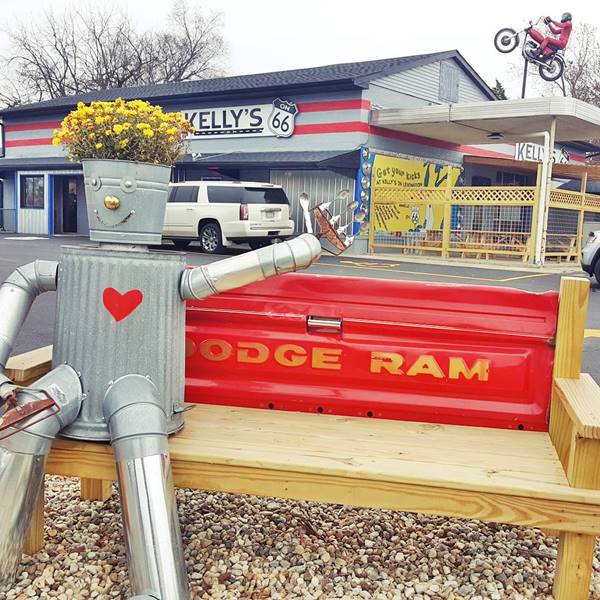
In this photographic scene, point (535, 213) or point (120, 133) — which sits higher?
point (120, 133)

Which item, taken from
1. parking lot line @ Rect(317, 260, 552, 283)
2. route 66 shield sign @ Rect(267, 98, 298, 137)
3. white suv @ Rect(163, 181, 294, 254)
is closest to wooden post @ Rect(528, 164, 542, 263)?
parking lot line @ Rect(317, 260, 552, 283)

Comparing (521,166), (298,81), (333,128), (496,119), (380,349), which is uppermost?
(298,81)

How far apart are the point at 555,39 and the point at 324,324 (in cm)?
2545

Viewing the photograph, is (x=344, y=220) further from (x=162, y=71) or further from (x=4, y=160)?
(x=162, y=71)

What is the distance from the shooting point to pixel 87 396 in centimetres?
257

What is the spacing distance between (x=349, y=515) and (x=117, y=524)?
1.03 meters

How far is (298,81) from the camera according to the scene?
69.0ft

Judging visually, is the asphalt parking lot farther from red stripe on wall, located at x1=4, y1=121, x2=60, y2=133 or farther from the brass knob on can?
red stripe on wall, located at x1=4, y1=121, x2=60, y2=133

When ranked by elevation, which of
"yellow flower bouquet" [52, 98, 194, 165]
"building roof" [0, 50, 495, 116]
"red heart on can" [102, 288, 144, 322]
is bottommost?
"red heart on can" [102, 288, 144, 322]

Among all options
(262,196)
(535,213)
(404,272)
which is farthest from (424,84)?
(404,272)

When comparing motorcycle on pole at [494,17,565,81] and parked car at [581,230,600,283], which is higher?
motorcycle on pole at [494,17,565,81]

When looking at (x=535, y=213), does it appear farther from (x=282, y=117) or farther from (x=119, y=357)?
(x=119, y=357)

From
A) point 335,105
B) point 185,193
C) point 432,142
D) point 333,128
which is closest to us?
point 185,193

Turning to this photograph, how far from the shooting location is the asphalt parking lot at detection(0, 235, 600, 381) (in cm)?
767
